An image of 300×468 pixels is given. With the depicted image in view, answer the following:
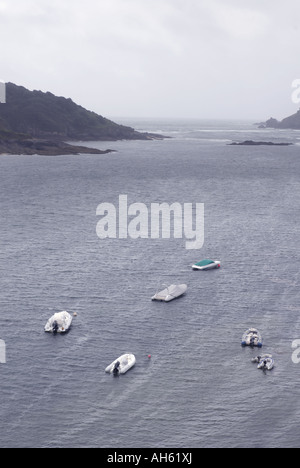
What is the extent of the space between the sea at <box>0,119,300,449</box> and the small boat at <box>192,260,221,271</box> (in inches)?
75.0

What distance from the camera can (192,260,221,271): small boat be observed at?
102 m

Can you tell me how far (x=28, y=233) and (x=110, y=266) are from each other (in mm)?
29902

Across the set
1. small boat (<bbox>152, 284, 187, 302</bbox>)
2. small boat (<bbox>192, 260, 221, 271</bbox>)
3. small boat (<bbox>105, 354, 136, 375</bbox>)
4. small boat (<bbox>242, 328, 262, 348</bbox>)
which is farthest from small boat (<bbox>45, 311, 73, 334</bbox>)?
small boat (<bbox>192, 260, 221, 271</bbox>)

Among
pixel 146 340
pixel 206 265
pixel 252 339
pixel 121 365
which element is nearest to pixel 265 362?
pixel 252 339

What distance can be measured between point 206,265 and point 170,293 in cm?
1654

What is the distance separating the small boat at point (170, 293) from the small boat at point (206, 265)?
12.2 meters

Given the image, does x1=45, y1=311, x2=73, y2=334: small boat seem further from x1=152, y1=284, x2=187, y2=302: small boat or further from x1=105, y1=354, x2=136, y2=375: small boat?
x1=152, y1=284, x2=187, y2=302: small boat

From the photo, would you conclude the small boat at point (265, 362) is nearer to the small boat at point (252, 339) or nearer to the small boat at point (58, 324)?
the small boat at point (252, 339)

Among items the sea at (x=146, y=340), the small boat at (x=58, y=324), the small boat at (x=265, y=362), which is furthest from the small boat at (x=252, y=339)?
the small boat at (x=58, y=324)

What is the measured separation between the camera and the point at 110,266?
102875 mm

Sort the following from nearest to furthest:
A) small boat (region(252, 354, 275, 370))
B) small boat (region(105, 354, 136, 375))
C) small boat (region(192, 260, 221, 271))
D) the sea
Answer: the sea < small boat (region(105, 354, 136, 375)) < small boat (region(252, 354, 275, 370)) < small boat (region(192, 260, 221, 271))

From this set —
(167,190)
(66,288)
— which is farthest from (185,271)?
(167,190)

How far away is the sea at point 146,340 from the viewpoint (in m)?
55.4
